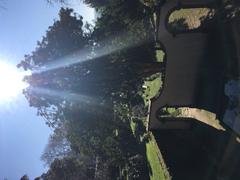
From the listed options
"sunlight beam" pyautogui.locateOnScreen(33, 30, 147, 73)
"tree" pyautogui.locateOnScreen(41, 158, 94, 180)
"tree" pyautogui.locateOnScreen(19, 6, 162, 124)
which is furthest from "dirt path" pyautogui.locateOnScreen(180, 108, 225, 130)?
"tree" pyautogui.locateOnScreen(41, 158, 94, 180)

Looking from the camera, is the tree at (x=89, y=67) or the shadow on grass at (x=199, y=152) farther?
the tree at (x=89, y=67)

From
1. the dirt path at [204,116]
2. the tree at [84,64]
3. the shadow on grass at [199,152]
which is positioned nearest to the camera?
the shadow on grass at [199,152]

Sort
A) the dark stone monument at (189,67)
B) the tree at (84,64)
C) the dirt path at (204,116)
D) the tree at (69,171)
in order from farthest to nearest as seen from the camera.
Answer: the tree at (69,171) < the tree at (84,64) < the dirt path at (204,116) < the dark stone monument at (189,67)

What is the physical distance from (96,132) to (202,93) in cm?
828

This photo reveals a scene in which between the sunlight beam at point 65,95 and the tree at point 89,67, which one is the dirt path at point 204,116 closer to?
the tree at point 89,67

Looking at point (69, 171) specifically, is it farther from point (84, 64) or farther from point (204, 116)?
point (204, 116)

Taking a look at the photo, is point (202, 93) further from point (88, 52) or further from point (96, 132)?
point (96, 132)

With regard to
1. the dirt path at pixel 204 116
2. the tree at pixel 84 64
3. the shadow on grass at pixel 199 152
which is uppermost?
the tree at pixel 84 64

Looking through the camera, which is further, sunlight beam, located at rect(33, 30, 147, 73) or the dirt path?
sunlight beam, located at rect(33, 30, 147, 73)

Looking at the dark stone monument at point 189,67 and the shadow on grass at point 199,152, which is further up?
the dark stone monument at point 189,67

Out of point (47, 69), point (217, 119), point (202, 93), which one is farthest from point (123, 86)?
point (217, 119)

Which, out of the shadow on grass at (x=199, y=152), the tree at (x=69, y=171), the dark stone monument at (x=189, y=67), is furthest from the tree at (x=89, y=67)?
the tree at (x=69, y=171)

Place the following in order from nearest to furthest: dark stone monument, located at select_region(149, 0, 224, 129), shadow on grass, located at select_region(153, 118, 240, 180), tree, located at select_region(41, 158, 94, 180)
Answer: shadow on grass, located at select_region(153, 118, 240, 180) → dark stone monument, located at select_region(149, 0, 224, 129) → tree, located at select_region(41, 158, 94, 180)

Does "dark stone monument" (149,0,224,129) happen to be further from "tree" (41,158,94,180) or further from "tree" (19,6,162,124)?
"tree" (41,158,94,180)
